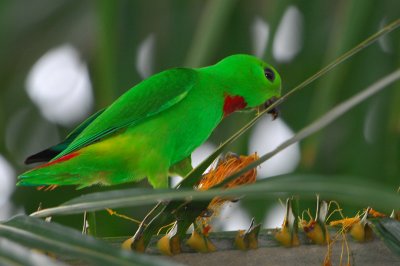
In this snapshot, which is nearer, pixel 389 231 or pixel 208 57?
pixel 389 231

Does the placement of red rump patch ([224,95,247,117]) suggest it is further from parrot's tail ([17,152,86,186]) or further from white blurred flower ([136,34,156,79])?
white blurred flower ([136,34,156,79])

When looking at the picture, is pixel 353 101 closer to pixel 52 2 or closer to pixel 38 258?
pixel 38 258

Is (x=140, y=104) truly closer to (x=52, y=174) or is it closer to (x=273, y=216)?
(x=52, y=174)

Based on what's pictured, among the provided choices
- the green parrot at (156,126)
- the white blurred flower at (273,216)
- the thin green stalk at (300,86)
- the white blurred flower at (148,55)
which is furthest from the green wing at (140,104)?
the white blurred flower at (148,55)

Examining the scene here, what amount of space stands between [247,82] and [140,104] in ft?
0.63

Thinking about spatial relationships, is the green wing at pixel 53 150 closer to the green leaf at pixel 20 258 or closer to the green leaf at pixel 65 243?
the green leaf at pixel 65 243

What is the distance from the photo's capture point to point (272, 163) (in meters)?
2.44

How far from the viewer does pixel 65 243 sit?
50cm

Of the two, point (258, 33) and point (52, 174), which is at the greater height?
point (258, 33)

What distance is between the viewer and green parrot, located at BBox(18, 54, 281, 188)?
126 cm

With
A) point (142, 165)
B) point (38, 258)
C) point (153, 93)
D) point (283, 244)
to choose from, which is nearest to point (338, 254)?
point (283, 244)

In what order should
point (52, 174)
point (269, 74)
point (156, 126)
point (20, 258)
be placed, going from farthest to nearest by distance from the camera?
1. point (269, 74)
2. point (156, 126)
3. point (52, 174)
4. point (20, 258)

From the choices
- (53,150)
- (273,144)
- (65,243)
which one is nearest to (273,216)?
(273,144)

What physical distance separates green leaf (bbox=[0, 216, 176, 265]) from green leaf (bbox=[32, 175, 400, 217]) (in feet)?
0.15
